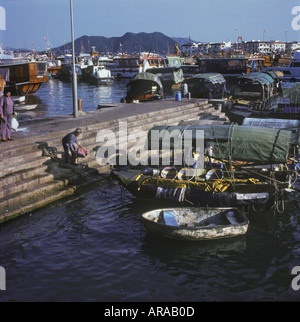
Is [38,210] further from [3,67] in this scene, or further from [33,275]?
[3,67]

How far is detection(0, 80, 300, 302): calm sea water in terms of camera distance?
26.7ft

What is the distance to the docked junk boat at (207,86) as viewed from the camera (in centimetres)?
3416

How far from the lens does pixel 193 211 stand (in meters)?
11.3

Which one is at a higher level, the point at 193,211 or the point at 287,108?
the point at 287,108

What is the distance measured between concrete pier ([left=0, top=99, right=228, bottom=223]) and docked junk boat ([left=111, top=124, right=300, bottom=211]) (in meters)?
2.35

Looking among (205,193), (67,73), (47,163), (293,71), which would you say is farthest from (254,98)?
(67,73)

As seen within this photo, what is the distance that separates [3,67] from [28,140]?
23.3 metres

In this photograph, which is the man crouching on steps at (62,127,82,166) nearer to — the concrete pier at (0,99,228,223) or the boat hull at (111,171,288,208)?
the concrete pier at (0,99,228,223)

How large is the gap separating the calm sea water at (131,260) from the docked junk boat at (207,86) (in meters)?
23.3

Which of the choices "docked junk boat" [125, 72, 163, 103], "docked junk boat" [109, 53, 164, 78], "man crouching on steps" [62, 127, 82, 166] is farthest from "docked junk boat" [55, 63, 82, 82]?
"man crouching on steps" [62, 127, 82, 166]

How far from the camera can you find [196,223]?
11.2 m

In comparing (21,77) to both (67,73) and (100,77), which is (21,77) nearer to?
(100,77)

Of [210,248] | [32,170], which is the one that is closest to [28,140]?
[32,170]

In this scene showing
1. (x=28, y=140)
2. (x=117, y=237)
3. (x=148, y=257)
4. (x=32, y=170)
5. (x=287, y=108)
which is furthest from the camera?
(x=287, y=108)
